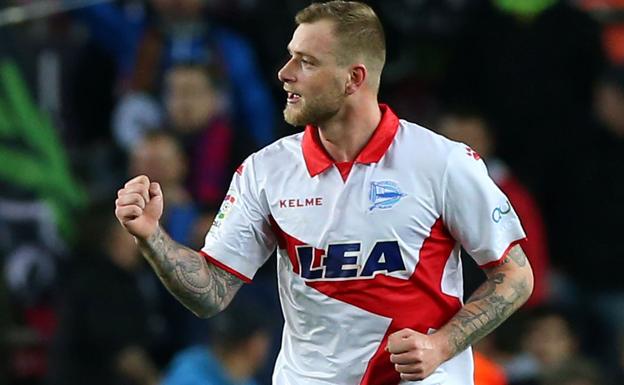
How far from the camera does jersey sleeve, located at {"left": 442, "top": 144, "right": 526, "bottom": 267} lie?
582 cm

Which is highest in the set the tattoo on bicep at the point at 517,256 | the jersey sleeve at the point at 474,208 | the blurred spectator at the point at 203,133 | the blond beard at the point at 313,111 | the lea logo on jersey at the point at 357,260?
the blond beard at the point at 313,111

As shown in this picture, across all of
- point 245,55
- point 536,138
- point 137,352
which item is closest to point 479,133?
point 536,138

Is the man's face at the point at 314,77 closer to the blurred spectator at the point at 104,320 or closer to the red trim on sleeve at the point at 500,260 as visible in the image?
the red trim on sleeve at the point at 500,260

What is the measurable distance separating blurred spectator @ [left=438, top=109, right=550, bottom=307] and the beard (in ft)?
13.3

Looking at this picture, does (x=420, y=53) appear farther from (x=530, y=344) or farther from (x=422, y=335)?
(x=422, y=335)

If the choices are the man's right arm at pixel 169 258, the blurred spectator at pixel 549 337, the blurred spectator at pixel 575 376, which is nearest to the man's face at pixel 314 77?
the man's right arm at pixel 169 258

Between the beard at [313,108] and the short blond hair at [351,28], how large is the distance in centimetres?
12

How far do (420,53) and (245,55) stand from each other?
1.17 metres

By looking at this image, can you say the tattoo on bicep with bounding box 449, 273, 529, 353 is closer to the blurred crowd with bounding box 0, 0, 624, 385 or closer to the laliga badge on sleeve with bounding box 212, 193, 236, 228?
the laliga badge on sleeve with bounding box 212, 193, 236, 228

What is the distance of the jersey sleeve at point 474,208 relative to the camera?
582 centimetres

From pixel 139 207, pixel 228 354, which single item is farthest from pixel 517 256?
pixel 228 354

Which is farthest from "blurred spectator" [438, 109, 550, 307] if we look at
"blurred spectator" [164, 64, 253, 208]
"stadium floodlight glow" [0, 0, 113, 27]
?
"stadium floodlight glow" [0, 0, 113, 27]

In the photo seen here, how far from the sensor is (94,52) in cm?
1040

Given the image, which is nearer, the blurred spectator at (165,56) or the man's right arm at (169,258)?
the man's right arm at (169,258)
